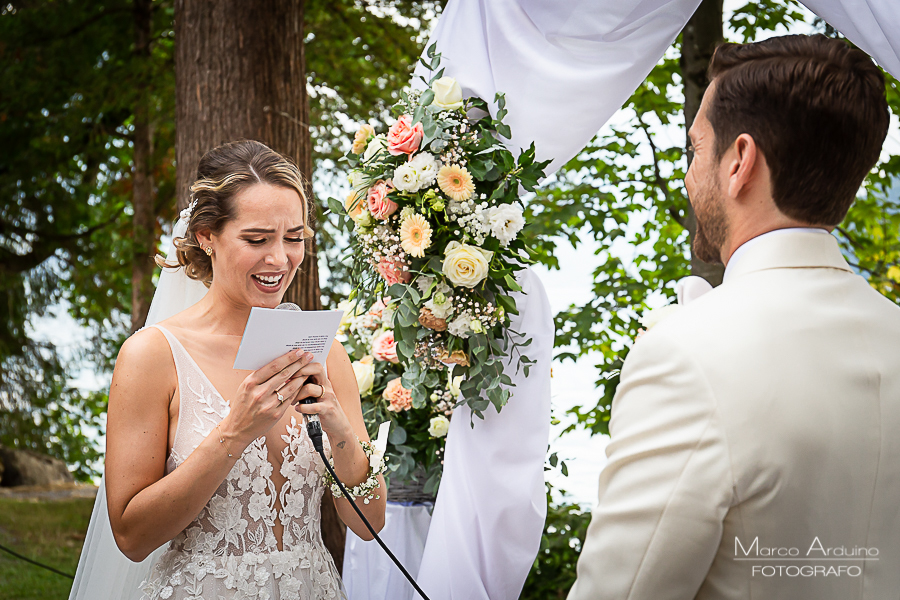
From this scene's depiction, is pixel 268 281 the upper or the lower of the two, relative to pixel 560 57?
lower

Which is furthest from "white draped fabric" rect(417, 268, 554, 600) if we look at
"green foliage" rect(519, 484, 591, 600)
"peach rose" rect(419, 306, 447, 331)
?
"green foliage" rect(519, 484, 591, 600)

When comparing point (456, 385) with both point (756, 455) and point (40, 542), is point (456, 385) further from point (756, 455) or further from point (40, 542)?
point (40, 542)

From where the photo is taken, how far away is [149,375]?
70.1 inches

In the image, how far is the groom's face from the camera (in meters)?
1.18

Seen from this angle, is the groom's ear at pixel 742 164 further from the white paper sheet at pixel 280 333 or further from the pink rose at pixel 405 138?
the pink rose at pixel 405 138

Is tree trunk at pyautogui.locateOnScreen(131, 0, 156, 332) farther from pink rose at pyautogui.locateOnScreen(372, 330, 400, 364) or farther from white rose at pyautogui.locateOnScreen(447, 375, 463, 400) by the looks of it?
white rose at pyautogui.locateOnScreen(447, 375, 463, 400)

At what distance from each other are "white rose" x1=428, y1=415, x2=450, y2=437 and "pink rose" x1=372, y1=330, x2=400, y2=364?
10.4 inches

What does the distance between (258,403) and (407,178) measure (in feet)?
2.96

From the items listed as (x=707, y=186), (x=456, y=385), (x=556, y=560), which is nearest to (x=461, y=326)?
(x=456, y=385)

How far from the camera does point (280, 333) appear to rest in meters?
1.65

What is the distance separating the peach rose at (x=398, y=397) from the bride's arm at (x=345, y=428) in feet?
1.65

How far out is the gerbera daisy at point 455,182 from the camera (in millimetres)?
2256

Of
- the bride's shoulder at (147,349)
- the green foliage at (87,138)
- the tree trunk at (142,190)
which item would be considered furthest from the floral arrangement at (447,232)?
the tree trunk at (142,190)

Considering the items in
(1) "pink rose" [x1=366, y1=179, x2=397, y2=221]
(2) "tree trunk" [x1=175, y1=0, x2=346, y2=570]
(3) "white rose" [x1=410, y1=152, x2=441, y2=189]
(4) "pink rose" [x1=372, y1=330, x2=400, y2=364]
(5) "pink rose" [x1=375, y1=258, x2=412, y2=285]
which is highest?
(2) "tree trunk" [x1=175, y1=0, x2=346, y2=570]
